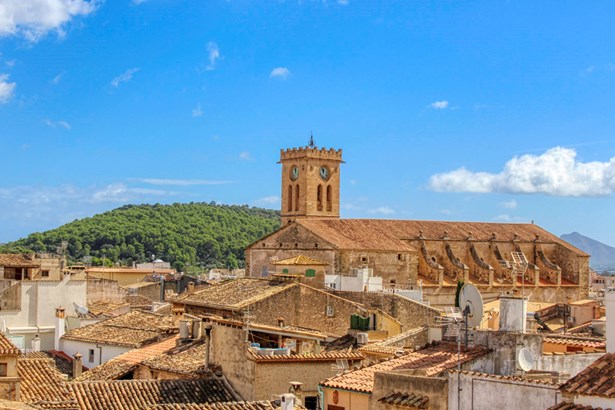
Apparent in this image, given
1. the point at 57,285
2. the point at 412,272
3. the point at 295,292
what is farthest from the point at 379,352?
the point at 412,272

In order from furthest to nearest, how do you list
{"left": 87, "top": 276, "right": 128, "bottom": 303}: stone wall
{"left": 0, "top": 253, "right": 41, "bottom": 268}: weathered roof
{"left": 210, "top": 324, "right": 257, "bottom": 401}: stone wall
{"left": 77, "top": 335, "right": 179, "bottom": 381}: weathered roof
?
{"left": 87, "top": 276, "right": 128, "bottom": 303}: stone wall
{"left": 0, "top": 253, "right": 41, "bottom": 268}: weathered roof
{"left": 77, "top": 335, "right": 179, "bottom": 381}: weathered roof
{"left": 210, "top": 324, "right": 257, "bottom": 401}: stone wall

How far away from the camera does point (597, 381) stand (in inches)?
540

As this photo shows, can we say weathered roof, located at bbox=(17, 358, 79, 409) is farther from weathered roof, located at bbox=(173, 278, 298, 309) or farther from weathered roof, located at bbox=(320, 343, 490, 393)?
weathered roof, located at bbox=(173, 278, 298, 309)

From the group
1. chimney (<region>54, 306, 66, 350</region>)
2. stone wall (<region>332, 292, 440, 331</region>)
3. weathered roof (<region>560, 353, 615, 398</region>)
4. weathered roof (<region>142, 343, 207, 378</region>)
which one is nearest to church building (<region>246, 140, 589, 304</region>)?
stone wall (<region>332, 292, 440, 331</region>)

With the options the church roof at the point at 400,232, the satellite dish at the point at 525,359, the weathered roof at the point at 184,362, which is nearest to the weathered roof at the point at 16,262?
the church roof at the point at 400,232

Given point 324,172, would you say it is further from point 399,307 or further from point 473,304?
point 473,304

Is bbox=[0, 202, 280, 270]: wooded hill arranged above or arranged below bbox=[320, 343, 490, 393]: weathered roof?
above

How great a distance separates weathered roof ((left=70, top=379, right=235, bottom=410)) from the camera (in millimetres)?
24297

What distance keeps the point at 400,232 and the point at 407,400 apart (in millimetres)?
53603

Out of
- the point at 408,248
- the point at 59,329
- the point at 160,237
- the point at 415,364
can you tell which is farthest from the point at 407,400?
the point at 160,237

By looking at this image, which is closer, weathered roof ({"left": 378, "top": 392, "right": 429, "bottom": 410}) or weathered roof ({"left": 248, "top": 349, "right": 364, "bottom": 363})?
weathered roof ({"left": 378, "top": 392, "right": 429, "bottom": 410})

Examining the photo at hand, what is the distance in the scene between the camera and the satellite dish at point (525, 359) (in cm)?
1825

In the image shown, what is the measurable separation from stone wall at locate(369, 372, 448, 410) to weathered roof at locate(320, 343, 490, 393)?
2.79 feet

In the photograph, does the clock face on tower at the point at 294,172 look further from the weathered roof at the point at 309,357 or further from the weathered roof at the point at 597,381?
the weathered roof at the point at 597,381
